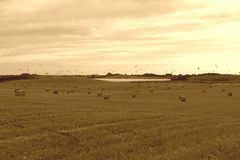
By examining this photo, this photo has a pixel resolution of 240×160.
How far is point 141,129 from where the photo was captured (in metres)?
13.0

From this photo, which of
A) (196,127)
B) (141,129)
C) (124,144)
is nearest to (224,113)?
(196,127)

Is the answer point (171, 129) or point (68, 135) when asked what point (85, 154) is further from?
point (171, 129)

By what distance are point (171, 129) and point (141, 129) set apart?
961 mm

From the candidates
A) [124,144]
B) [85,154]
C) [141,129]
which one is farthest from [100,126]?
[85,154]

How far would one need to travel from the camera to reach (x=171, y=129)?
13195 mm

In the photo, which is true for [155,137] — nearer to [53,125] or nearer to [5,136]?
[53,125]

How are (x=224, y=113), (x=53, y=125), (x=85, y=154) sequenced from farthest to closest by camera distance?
(x=224, y=113)
(x=53, y=125)
(x=85, y=154)

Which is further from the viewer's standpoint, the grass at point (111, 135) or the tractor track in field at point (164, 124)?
the tractor track in field at point (164, 124)

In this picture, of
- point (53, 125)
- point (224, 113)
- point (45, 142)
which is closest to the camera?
point (45, 142)

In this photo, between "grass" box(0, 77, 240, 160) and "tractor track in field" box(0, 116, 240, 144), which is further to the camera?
"tractor track in field" box(0, 116, 240, 144)

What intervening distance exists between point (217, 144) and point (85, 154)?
3.80 meters

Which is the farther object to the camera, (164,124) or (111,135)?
(164,124)

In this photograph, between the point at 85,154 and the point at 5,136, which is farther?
the point at 5,136

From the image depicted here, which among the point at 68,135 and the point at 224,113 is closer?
the point at 68,135
